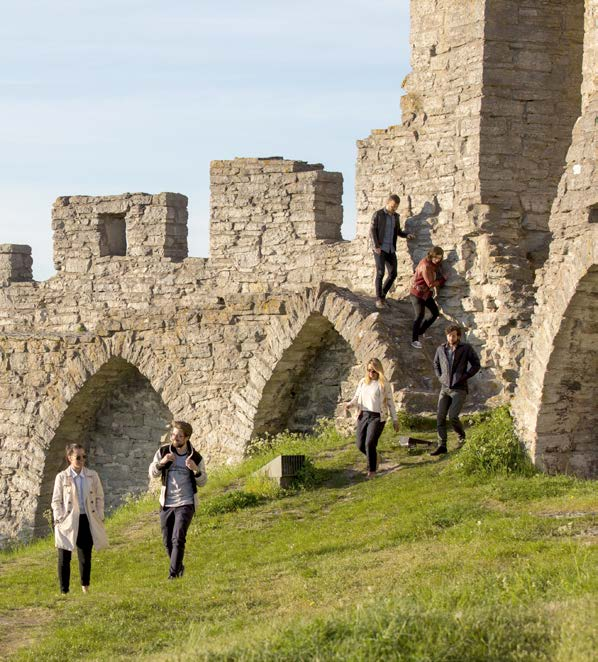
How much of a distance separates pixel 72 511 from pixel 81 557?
1.37 ft

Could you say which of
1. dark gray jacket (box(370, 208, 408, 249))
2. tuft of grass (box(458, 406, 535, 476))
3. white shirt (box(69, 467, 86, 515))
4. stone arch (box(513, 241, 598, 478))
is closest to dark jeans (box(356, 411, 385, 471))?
tuft of grass (box(458, 406, 535, 476))

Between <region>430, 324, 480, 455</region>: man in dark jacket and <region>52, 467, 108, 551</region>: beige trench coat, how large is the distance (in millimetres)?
4314

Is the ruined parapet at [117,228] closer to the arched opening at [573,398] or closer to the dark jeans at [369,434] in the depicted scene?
the dark jeans at [369,434]

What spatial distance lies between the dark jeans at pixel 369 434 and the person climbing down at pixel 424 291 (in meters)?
2.51

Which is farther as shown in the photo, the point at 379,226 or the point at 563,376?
the point at 379,226

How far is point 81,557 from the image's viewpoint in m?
13.6

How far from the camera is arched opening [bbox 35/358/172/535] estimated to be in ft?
72.1

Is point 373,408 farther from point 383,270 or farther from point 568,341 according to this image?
point 383,270

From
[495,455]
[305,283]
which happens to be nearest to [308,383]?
[305,283]

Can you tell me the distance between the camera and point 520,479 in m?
15.2

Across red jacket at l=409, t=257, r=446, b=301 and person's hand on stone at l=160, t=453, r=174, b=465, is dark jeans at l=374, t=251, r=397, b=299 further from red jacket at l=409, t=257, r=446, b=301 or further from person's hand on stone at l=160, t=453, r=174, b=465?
person's hand on stone at l=160, t=453, r=174, b=465

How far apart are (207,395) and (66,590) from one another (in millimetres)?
7444

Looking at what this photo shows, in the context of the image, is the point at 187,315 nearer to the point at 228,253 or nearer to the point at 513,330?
the point at 228,253

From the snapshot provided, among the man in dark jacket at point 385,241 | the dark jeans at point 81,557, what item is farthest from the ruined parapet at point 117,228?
the dark jeans at point 81,557
